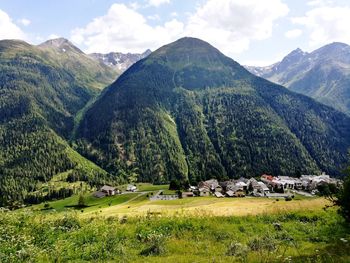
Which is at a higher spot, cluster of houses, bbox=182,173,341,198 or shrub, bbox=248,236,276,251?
shrub, bbox=248,236,276,251

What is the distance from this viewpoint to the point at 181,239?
66.6 ft

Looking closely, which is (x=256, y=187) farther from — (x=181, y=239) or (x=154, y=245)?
(x=154, y=245)

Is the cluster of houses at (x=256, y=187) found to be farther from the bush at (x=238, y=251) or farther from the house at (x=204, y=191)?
the bush at (x=238, y=251)

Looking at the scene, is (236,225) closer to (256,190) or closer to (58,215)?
(58,215)

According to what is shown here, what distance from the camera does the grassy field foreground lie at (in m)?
15.6

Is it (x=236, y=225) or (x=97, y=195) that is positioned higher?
(x=236, y=225)

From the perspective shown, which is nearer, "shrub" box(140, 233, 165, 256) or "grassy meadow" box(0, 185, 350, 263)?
"grassy meadow" box(0, 185, 350, 263)

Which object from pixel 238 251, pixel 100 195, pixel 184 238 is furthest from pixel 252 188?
pixel 238 251

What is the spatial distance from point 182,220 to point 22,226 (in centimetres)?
1099

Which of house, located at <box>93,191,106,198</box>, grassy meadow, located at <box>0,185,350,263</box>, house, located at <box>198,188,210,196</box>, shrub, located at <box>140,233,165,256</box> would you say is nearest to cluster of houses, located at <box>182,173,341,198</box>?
house, located at <box>198,188,210,196</box>

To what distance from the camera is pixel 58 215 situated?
2584 centimetres

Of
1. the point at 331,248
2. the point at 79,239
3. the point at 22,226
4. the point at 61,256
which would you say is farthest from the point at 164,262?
the point at 22,226

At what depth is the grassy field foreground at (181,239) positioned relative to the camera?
15625 mm

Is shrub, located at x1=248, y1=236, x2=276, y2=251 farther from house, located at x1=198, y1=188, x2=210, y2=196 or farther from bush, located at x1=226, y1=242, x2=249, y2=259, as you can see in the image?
house, located at x1=198, y1=188, x2=210, y2=196
